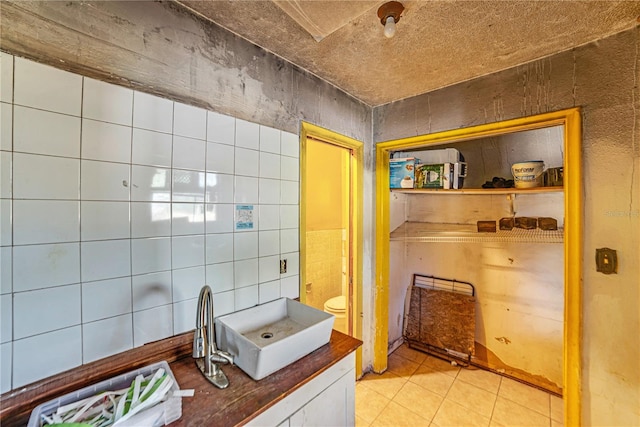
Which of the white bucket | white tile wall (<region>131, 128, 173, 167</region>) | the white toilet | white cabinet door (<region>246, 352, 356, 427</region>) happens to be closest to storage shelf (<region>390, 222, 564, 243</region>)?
the white bucket

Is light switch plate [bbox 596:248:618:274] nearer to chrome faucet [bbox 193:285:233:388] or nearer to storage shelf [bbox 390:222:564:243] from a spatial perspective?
storage shelf [bbox 390:222:564:243]

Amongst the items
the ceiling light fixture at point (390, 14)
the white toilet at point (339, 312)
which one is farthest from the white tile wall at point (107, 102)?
the white toilet at point (339, 312)

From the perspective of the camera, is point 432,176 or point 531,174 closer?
point 531,174

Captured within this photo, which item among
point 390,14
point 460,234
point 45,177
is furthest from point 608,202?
point 45,177

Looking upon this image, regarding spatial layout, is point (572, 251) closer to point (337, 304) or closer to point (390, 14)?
point (390, 14)

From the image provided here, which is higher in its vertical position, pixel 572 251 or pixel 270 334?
pixel 572 251

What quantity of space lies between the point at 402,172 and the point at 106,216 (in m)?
Answer: 1.93

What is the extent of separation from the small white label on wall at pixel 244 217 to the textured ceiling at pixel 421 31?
83 cm

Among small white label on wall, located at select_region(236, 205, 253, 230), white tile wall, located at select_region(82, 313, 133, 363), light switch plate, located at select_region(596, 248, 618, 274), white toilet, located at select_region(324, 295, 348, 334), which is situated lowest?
white toilet, located at select_region(324, 295, 348, 334)

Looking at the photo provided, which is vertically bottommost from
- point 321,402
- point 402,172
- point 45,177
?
point 321,402

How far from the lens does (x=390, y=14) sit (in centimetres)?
103

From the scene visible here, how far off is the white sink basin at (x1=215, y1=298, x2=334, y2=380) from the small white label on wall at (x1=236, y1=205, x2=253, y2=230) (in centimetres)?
41

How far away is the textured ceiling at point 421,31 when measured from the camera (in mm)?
1030

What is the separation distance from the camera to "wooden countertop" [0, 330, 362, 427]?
2.48ft
